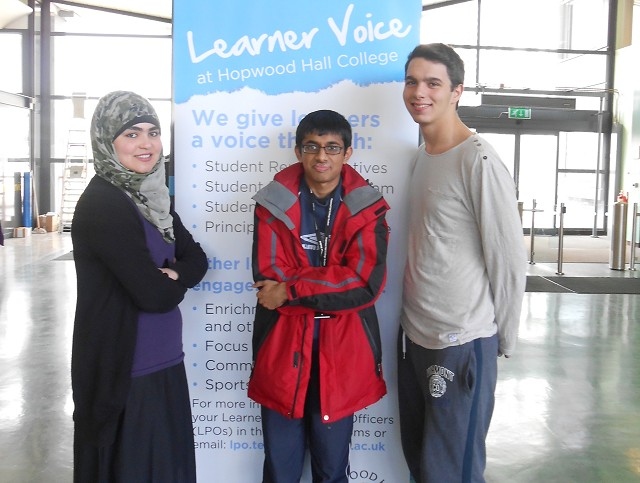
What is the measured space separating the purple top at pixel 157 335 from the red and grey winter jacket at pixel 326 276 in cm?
28

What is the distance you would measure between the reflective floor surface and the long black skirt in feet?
4.07

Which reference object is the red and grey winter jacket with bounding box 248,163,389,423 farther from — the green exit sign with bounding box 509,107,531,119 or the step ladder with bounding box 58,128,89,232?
the step ladder with bounding box 58,128,89,232

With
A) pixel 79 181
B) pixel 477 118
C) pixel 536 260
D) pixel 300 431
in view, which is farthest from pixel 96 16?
pixel 300 431

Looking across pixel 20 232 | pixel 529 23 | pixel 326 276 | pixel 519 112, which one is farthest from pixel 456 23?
pixel 326 276

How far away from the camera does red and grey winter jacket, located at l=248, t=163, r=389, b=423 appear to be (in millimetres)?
1794

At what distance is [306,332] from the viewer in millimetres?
1823

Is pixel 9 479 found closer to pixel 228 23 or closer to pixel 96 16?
pixel 228 23

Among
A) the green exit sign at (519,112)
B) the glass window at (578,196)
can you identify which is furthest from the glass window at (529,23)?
the glass window at (578,196)

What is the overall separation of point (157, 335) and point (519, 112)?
37.5 ft

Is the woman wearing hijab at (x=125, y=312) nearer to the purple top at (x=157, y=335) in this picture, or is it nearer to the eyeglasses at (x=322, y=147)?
the purple top at (x=157, y=335)

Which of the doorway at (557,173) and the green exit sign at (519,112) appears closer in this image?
the green exit sign at (519,112)

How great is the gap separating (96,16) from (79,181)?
3.59 meters

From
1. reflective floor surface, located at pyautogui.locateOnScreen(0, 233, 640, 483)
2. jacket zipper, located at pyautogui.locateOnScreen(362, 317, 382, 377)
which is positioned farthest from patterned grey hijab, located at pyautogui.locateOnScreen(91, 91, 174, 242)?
reflective floor surface, located at pyautogui.locateOnScreen(0, 233, 640, 483)

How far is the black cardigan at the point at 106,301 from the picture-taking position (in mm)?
1524
